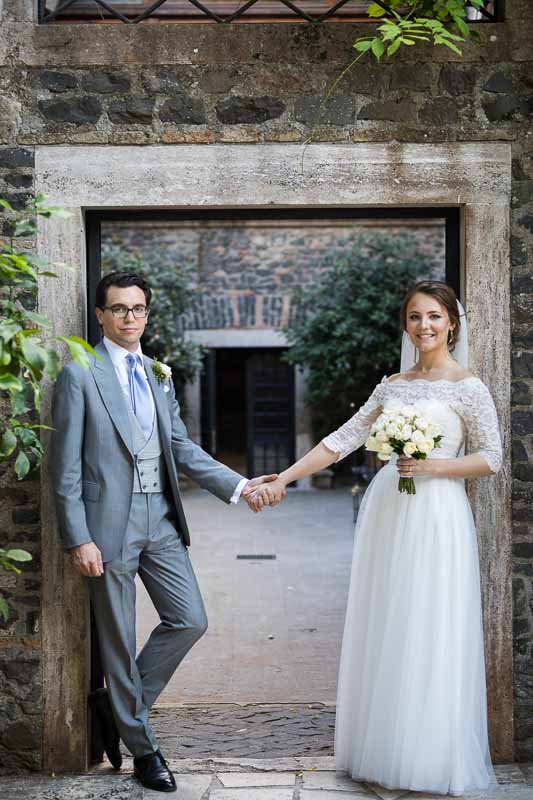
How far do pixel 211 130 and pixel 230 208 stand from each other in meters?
0.31

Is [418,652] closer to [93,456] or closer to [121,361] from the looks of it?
[93,456]

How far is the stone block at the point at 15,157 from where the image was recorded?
12.7 ft

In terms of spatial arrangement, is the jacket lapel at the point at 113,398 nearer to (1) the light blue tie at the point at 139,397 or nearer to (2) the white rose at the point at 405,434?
(1) the light blue tie at the point at 139,397

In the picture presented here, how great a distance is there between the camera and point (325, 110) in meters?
3.90

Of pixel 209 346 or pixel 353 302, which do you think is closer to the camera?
pixel 353 302

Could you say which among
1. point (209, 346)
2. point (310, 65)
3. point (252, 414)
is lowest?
point (252, 414)

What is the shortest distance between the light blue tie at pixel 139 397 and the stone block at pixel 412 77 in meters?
1.52

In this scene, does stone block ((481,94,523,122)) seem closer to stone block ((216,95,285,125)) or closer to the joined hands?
stone block ((216,95,285,125))

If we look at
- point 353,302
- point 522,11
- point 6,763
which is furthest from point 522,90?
point 353,302

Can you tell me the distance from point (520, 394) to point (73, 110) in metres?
2.12

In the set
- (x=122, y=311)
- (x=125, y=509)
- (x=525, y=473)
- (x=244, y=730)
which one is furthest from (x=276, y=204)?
(x=244, y=730)

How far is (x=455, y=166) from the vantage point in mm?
3896

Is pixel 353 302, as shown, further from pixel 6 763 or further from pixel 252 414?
pixel 6 763

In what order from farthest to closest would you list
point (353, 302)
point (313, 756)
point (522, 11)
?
point (353, 302) < point (313, 756) < point (522, 11)
